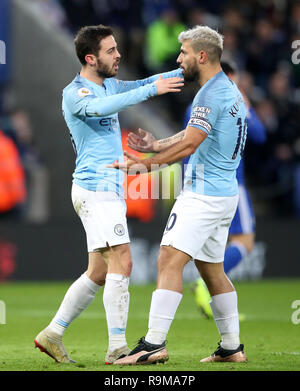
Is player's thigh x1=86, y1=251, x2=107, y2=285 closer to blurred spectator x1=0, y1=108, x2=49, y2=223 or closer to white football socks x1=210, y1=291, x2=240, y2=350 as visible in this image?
white football socks x1=210, y1=291, x2=240, y2=350

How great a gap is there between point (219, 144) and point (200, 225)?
1.88 ft

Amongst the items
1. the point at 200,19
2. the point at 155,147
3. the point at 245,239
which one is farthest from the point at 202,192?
the point at 200,19

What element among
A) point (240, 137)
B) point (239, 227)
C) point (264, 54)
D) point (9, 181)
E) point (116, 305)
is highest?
point (264, 54)

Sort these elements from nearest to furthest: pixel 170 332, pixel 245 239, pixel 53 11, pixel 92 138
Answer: pixel 92 138 → pixel 170 332 → pixel 245 239 → pixel 53 11

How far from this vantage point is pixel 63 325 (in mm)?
7039

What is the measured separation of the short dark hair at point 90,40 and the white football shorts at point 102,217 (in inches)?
38.2

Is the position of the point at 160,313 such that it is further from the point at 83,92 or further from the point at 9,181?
the point at 9,181

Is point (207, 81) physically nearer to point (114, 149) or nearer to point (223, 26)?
point (114, 149)

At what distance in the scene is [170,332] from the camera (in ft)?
29.6

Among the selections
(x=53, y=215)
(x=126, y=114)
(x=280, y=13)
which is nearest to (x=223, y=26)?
(x=280, y=13)

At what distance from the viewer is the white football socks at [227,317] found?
6.97 meters

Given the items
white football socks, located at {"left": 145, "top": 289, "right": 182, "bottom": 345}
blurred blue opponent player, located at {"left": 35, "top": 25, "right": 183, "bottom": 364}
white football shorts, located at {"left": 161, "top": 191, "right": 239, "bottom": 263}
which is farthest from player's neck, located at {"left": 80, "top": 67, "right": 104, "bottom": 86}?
white football socks, located at {"left": 145, "top": 289, "right": 182, "bottom": 345}

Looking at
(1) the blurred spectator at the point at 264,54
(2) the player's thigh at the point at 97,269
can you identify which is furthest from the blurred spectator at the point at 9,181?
(2) the player's thigh at the point at 97,269

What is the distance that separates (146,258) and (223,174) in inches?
303
